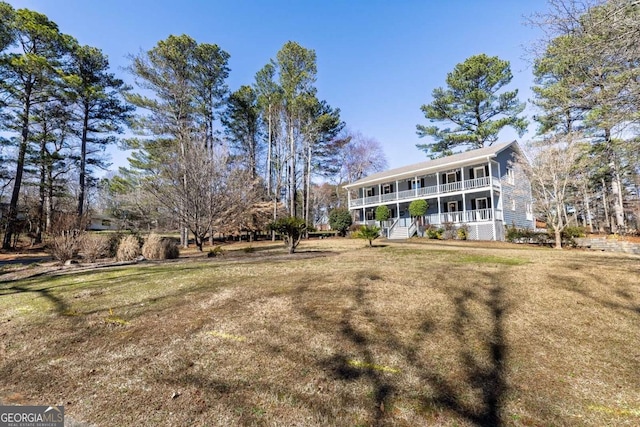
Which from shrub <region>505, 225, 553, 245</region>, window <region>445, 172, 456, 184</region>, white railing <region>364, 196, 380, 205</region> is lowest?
shrub <region>505, 225, 553, 245</region>

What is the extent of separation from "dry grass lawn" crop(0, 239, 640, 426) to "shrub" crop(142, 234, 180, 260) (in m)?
4.96

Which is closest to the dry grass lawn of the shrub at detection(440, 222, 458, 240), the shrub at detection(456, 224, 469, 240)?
the shrub at detection(456, 224, 469, 240)

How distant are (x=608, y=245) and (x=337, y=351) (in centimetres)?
1865

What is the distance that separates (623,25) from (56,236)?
646 inches

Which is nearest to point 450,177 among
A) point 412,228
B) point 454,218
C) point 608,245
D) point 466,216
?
point 454,218

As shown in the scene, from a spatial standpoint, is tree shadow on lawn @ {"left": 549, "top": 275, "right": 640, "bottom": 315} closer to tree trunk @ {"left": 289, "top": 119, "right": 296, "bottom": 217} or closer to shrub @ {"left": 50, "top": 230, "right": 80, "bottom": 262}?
shrub @ {"left": 50, "top": 230, "right": 80, "bottom": 262}

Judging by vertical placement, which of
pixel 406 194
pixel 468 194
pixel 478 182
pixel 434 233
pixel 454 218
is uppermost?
pixel 478 182

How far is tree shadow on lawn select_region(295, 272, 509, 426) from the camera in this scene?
242 cm

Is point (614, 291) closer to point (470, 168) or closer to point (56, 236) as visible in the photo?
point (56, 236)

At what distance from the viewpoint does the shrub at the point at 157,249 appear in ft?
35.9

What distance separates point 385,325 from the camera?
3865mm

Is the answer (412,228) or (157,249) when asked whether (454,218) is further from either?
(157,249)

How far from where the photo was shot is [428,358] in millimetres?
3107

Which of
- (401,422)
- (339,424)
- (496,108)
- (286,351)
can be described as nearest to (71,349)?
(286,351)
